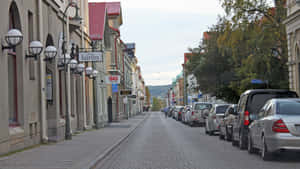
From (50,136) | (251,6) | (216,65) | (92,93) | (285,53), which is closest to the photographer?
(50,136)

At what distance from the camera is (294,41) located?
28.8 m

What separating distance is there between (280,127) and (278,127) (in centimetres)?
5

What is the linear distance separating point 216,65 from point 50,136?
3080 cm

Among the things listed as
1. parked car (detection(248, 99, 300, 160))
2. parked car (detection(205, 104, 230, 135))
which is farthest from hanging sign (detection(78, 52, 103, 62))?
parked car (detection(248, 99, 300, 160))

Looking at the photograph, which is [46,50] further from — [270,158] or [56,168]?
[270,158]

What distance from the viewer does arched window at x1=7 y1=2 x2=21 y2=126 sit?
16708mm

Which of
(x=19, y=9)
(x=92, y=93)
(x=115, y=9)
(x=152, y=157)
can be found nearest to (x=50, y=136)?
(x=19, y=9)

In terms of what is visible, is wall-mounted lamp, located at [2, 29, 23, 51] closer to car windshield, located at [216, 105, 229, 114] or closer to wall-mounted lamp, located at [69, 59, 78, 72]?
wall-mounted lamp, located at [69, 59, 78, 72]

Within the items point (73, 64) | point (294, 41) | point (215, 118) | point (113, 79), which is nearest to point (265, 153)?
point (215, 118)

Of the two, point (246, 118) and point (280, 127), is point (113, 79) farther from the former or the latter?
point (280, 127)

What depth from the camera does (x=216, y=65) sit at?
167 feet

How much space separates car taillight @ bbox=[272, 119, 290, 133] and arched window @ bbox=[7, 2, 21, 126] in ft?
28.7

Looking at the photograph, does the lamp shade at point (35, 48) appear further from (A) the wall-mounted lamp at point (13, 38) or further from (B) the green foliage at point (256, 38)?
(B) the green foliage at point (256, 38)

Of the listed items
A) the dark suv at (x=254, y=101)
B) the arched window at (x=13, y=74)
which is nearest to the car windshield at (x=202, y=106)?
the dark suv at (x=254, y=101)
